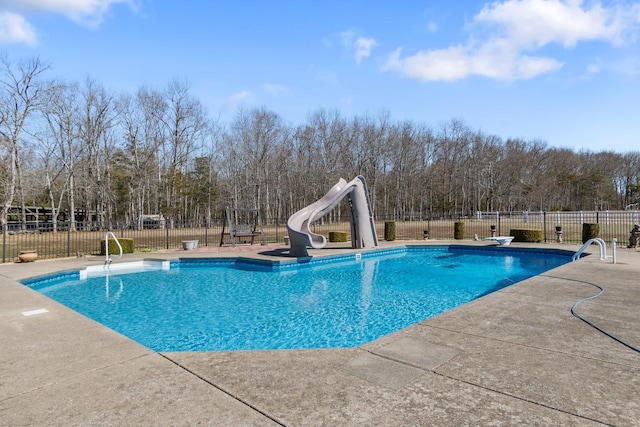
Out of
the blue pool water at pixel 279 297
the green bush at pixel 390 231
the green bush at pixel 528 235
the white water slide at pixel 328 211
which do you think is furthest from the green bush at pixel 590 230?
the white water slide at pixel 328 211

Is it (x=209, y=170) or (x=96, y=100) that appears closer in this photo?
(x=96, y=100)

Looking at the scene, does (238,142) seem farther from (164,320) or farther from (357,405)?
(357,405)

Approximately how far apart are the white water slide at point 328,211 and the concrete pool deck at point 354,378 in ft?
27.5

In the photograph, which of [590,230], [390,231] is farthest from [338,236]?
[590,230]

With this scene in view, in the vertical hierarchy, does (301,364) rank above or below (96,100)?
below

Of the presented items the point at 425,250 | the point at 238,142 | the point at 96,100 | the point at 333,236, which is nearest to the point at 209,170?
the point at 238,142

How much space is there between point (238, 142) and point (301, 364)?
134 ft

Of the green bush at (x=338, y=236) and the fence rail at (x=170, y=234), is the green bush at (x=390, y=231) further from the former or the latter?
the green bush at (x=338, y=236)

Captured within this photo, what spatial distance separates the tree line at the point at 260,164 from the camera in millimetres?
31328

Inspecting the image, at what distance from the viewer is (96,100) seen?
32.7m

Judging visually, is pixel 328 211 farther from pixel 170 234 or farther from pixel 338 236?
pixel 170 234

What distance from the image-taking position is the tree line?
1233 inches

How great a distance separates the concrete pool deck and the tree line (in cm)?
2449

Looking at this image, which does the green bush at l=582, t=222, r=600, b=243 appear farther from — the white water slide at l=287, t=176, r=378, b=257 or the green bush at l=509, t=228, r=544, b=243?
the white water slide at l=287, t=176, r=378, b=257
